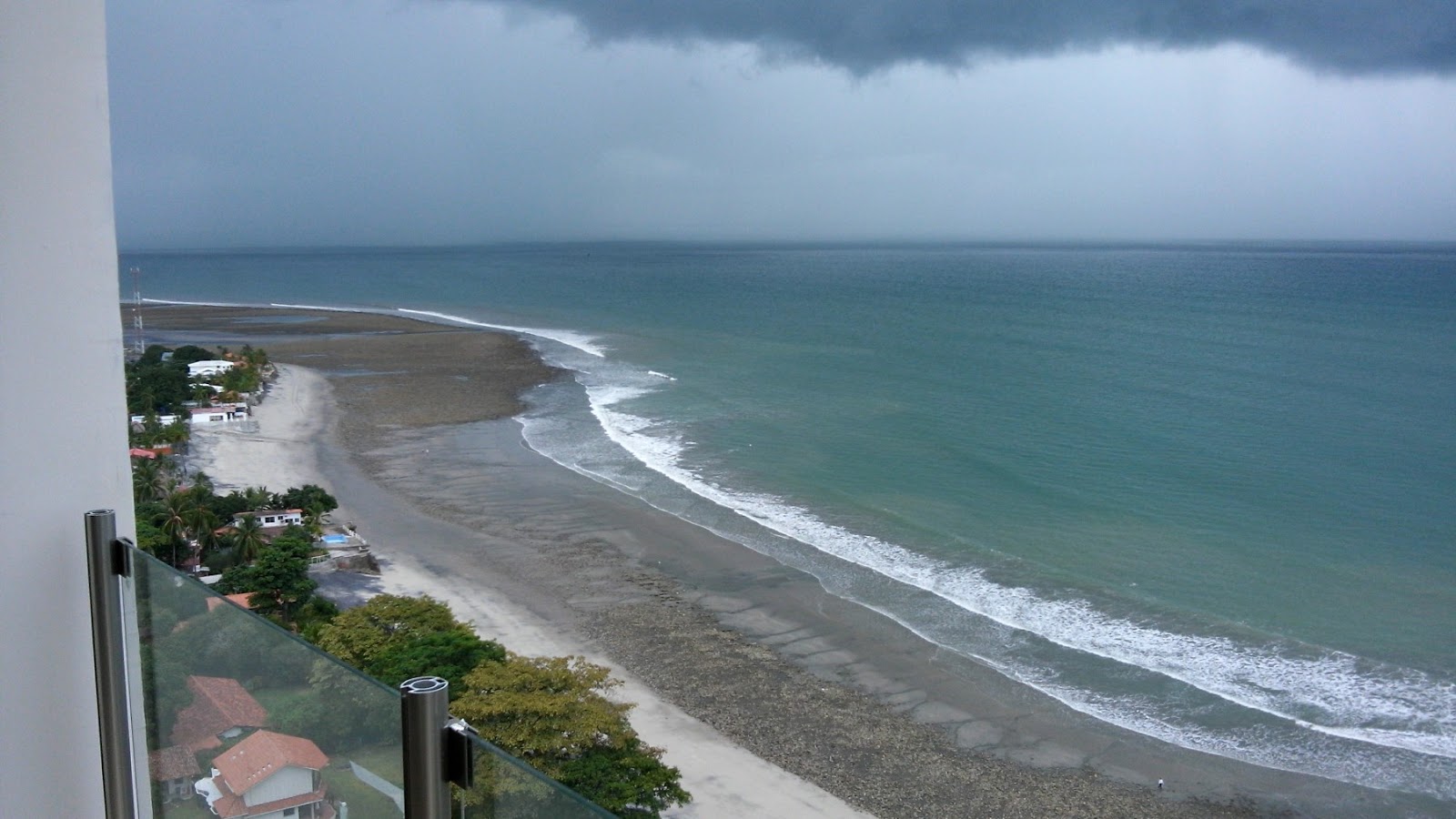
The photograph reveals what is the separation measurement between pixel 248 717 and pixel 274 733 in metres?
0.13

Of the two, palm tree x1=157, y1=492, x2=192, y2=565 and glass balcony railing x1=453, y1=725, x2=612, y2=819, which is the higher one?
glass balcony railing x1=453, y1=725, x2=612, y2=819

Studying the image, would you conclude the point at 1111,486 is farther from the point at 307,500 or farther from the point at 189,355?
the point at 189,355

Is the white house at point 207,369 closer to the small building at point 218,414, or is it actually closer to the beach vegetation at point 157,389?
the beach vegetation at point 157,389

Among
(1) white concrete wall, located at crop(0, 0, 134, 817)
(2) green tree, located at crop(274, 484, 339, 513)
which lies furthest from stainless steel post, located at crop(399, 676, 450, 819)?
(2) green tree, located at crop(274, 484, 339, 513)

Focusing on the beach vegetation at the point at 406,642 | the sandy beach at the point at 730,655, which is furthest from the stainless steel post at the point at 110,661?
the beach vegetation at the point at 406,642

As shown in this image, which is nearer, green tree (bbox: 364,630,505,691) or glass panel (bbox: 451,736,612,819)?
glass panel (bbox: 451,736,612,819)

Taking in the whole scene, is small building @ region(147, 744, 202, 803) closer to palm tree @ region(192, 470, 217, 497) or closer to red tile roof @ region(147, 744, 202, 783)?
red tile roof @ region(147, 744, 202, 783)

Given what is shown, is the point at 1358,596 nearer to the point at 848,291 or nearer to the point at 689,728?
the point at 689,728

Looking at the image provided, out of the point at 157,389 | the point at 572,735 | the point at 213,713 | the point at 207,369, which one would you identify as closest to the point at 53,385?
the point at 213,713

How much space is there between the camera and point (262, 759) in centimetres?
192

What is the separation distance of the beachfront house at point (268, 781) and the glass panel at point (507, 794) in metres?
0.39

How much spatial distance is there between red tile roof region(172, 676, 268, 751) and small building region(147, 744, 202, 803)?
1.0 inches

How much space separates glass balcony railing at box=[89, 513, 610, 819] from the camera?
55.4 inches

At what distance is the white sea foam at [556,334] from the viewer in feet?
166
